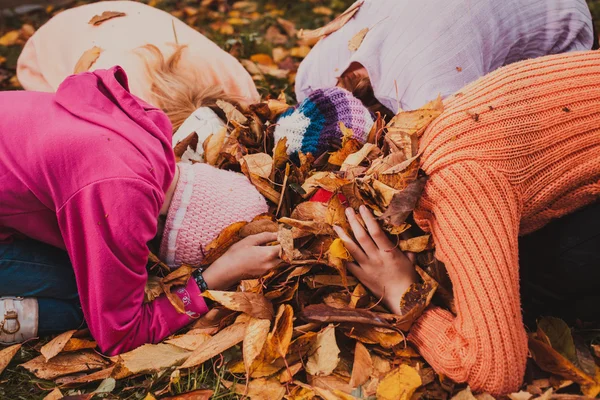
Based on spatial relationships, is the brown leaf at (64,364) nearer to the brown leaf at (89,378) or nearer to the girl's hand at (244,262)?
the brown leaf at (89,378)

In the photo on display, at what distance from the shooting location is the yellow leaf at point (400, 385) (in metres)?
1.17

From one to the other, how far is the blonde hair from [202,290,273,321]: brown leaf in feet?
2.13

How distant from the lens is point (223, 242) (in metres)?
1.46

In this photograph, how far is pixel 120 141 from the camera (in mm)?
1242

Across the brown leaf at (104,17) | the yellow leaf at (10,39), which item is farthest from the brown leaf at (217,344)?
the yellow leaf at (10,39)

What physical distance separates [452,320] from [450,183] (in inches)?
12.5

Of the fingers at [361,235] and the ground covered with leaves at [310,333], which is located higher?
the fingers at [361,235]

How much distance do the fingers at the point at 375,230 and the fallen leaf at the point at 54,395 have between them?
2.58 ft

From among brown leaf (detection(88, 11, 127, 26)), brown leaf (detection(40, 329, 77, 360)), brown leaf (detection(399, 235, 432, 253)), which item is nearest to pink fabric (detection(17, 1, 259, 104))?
brown leaf (detection(88, 11, 127, 26))

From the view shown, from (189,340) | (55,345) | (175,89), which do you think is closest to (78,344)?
(55,345)

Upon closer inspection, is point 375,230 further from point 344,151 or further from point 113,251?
point 113,251

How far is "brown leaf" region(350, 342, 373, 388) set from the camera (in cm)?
125

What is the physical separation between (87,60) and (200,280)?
951mm

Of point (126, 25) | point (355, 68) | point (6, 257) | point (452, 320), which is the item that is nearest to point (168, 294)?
point (6, 257)
